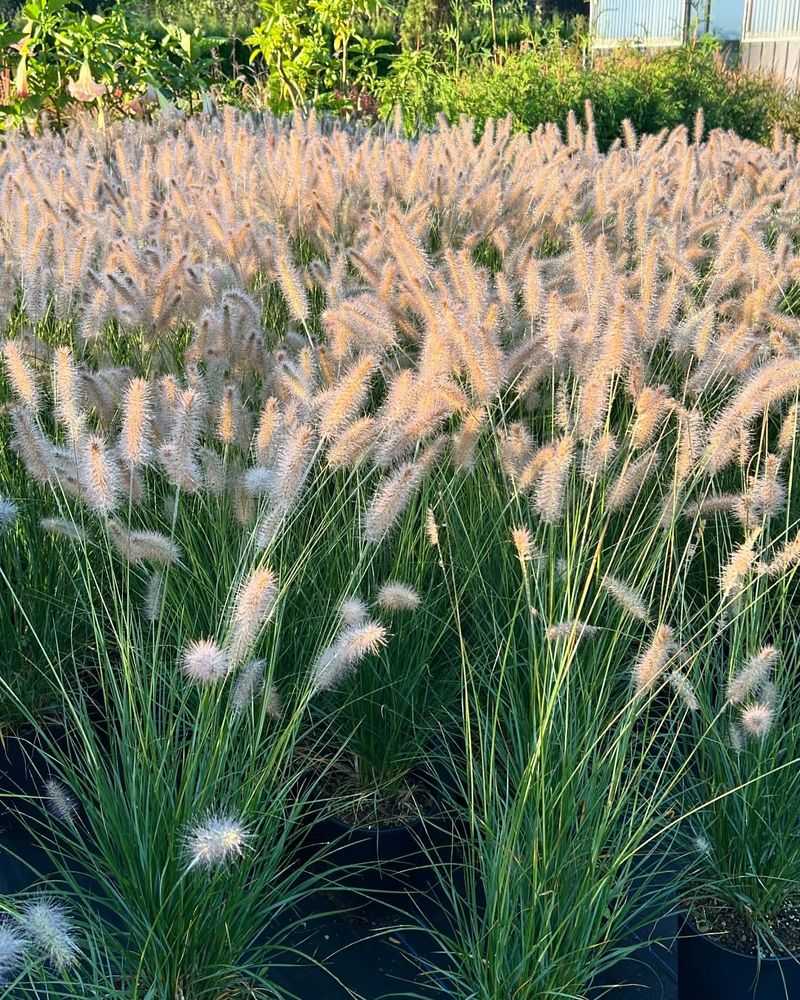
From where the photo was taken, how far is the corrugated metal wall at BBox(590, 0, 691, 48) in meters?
17.8

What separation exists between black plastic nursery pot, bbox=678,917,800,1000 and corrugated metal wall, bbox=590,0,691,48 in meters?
17.7

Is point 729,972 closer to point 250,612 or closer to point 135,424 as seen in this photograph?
point 250,612

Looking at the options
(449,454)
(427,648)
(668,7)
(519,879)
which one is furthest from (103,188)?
(668,7)

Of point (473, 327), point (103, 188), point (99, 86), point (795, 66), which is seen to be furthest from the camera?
point (795, 66)

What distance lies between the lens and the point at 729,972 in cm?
209

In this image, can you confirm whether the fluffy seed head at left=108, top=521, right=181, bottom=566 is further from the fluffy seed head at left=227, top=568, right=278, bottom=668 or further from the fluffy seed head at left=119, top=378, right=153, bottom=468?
the fluffy seed head at left=227, top=568, right=278, bottom=668

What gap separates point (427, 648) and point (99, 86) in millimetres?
6174

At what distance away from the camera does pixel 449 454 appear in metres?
2.55

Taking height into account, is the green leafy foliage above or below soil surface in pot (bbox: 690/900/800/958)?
above

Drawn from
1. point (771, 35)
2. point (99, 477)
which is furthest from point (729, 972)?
point (771, 35)

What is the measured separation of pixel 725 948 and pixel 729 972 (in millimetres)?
49

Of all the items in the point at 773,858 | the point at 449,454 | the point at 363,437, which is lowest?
the point at 773,858

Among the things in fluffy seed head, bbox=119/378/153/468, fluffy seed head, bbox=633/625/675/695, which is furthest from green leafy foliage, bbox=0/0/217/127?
fluffy seed head, bbox=633/625/675/695

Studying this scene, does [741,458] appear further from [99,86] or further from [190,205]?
[99,86]
